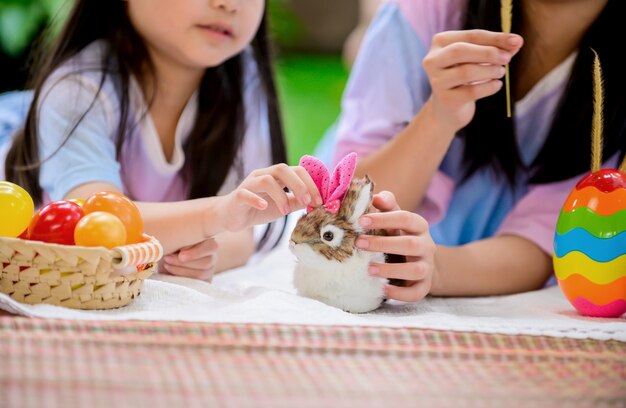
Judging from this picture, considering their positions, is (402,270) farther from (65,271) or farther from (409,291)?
(65,271)

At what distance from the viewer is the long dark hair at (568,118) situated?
1.24 m

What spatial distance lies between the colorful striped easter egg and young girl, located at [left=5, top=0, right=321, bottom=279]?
457 millimetres

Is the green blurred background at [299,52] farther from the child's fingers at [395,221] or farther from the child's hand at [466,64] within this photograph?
the child's fingers at [395,221]

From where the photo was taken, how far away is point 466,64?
103cm

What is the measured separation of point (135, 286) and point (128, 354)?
0.21 m

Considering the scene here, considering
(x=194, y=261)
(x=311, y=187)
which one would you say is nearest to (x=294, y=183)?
(x=311, y=187)

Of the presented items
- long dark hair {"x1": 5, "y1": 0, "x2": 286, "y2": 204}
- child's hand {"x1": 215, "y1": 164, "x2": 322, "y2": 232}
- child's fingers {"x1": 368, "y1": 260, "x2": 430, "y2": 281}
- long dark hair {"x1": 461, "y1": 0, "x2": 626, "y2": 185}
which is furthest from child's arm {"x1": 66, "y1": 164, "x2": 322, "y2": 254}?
long dark hair {"x1": 461, "y1": 0, "x2": 626, "y2": 185}

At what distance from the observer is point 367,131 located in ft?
4.33

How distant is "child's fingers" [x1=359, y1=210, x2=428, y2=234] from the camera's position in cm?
91

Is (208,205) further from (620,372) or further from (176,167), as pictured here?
(620,372)

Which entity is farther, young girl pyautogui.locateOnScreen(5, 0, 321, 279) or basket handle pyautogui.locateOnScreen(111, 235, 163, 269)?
young girl pyautogui.locateOnScreen(5, 0, 321, 279)

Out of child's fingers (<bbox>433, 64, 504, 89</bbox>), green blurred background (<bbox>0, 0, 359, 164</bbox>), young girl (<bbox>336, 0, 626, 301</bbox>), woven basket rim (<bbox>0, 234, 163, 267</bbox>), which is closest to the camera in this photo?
woven basket rim (<bbox>0, 234, 163, 267</bbox>)

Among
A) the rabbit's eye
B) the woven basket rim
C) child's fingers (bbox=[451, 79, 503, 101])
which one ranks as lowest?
the woven basket rim

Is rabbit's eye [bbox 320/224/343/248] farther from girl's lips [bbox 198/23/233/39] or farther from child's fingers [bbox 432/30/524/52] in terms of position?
girl's lips [bbox 198/23/233/39]
